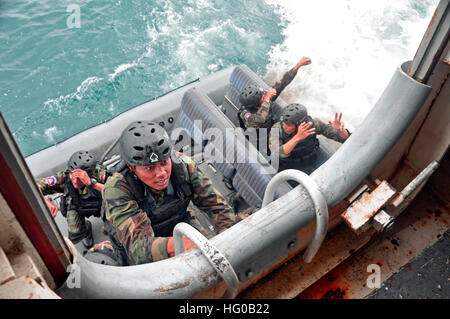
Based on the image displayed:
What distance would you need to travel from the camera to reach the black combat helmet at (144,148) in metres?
2.60

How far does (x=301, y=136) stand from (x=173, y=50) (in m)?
5.84

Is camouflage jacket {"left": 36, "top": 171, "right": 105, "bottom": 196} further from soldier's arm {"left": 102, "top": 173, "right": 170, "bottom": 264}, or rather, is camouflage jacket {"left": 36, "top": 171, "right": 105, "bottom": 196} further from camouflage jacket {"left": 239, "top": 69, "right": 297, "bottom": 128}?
camouflage jacket {"left": 239, "top": 69, "right": 297, "bottom": 128}

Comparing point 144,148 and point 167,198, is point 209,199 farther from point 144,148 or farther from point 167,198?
point 144,148

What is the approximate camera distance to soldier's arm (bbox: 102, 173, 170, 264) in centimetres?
248

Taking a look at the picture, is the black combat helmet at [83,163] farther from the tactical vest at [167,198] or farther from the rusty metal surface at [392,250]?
the rusty metal surface at [392,250]

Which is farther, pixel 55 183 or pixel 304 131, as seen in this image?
pixel 304 131

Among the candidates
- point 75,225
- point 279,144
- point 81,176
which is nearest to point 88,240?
point 75,225

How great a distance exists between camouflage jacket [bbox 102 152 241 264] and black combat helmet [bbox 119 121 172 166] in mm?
214

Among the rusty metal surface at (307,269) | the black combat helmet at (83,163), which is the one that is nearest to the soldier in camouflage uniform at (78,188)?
the black combat helmet at (83,163)

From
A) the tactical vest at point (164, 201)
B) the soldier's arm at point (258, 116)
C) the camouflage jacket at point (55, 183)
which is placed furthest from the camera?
the soldier's arm at point (258, 116)

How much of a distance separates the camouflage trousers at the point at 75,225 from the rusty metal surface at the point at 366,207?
2.90 m

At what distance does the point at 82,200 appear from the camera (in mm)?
3783

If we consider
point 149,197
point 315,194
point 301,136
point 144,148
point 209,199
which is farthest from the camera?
point 301,136

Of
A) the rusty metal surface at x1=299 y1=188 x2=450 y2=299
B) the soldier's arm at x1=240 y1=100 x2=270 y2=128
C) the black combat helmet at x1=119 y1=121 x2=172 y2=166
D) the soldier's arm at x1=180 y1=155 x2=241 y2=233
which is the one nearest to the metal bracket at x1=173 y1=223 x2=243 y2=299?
the rusty metal surface at x1=299 y1=188 x2=450 y2=299
